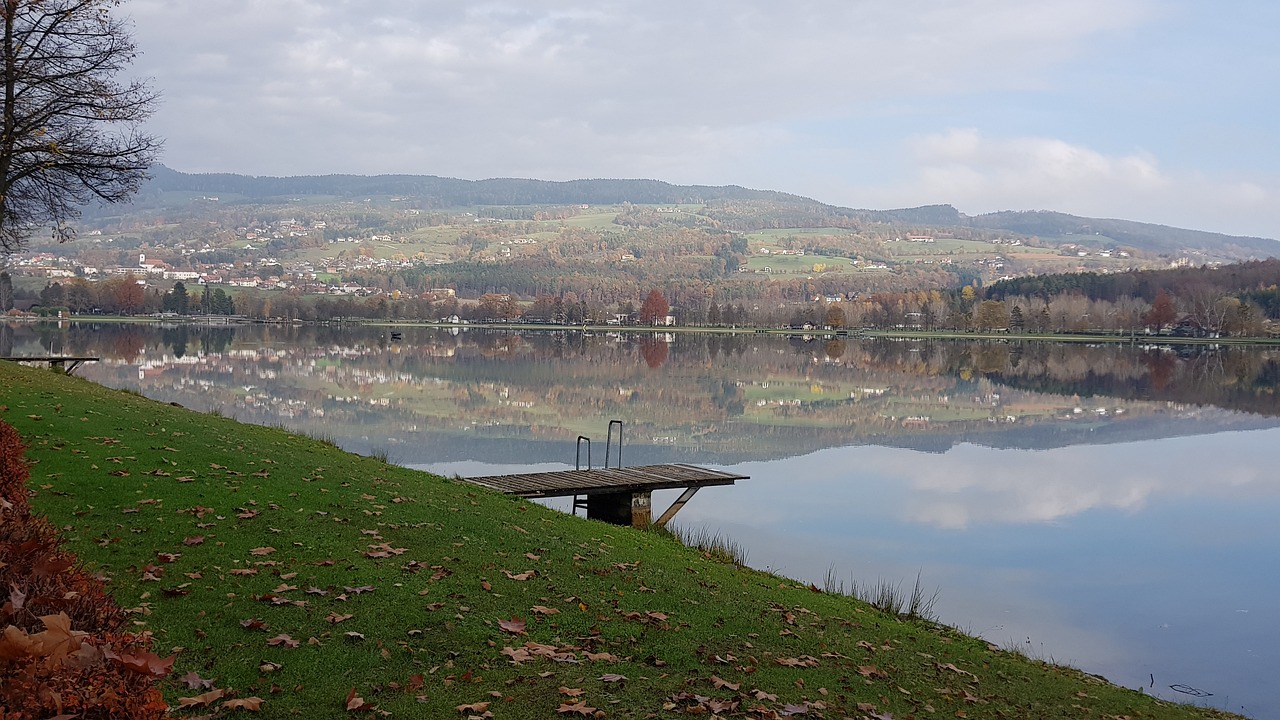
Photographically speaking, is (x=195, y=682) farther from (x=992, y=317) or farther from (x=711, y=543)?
(x=992, y=317)

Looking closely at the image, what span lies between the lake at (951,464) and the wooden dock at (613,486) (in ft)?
5.32

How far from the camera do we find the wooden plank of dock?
16672mm

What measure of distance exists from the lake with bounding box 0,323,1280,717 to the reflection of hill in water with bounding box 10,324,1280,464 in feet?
0.83

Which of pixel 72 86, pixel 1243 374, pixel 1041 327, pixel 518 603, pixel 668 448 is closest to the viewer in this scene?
pixel 518 603

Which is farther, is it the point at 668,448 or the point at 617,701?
the point at 668,448

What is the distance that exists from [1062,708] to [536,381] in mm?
47173

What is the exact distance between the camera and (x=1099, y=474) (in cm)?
2861

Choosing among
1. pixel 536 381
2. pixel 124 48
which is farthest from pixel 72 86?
pixel 536 381

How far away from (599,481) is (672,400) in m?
29.8

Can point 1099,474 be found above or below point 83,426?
below

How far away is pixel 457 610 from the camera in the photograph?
877 centimetres

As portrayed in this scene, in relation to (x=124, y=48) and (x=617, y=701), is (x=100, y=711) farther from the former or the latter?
(x=124, y=48)

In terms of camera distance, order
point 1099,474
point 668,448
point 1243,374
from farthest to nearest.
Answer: point 1243,374 < point 668,448 < point 1099,474

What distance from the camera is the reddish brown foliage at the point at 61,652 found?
365 centimetres
